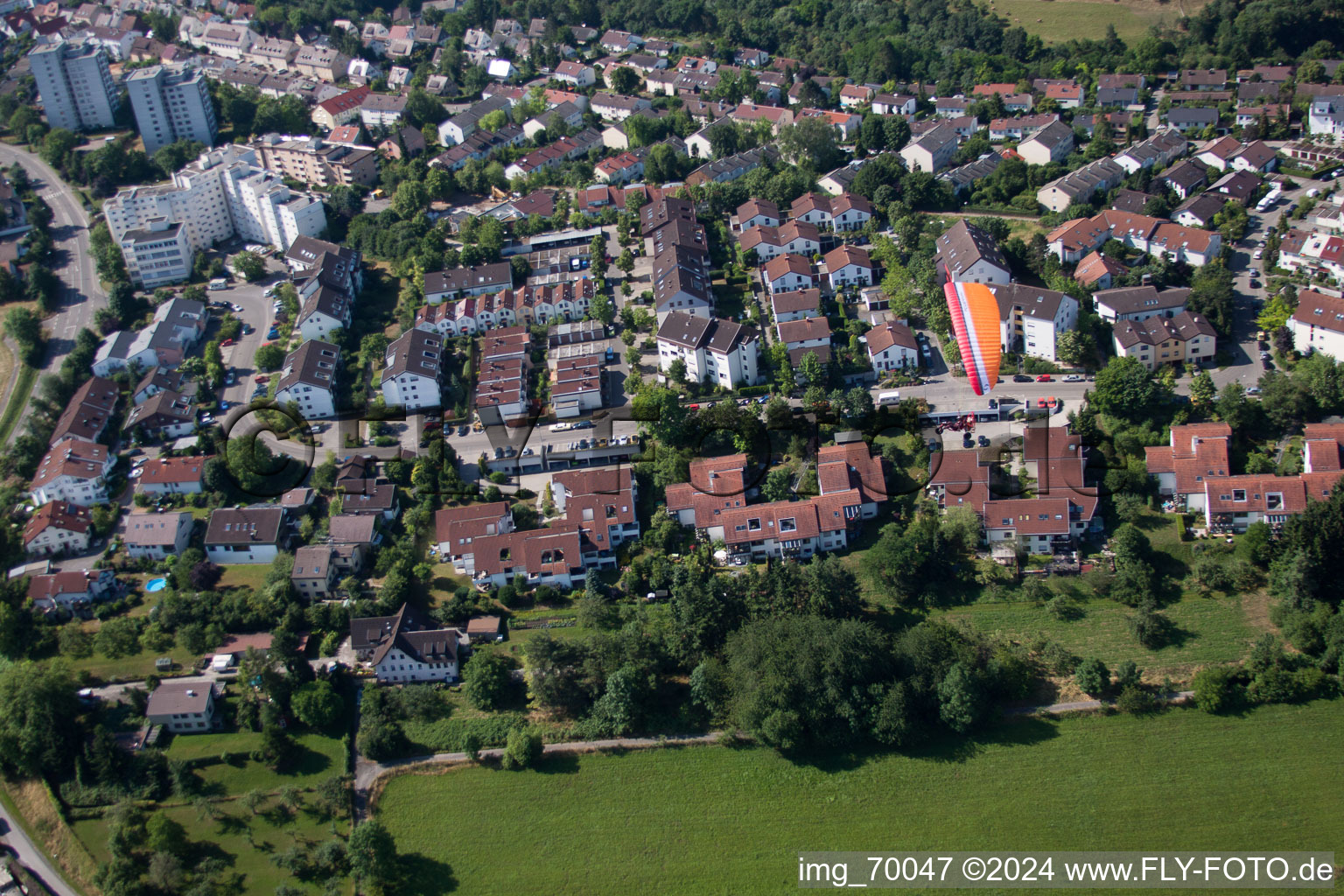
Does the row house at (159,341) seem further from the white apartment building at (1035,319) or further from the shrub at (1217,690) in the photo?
the shrub at (1217,690)

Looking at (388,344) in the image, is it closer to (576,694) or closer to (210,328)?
(210,328)

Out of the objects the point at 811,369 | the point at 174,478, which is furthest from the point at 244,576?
the point at 811,369

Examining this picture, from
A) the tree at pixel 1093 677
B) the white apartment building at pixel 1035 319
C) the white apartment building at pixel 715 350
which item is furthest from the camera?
the white apartment building at pixel 715 350

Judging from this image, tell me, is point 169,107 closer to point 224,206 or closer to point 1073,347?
point 224,206

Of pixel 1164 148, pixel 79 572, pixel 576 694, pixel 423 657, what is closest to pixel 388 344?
pixel 79 572

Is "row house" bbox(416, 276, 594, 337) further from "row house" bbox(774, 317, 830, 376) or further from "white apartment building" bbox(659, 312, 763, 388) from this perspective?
"row house" bbox(774, 317, 830, 376)

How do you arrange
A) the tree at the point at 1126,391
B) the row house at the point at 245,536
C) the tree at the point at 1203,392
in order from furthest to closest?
the tree at the point at 1203,392 < the tree at the point at 1126,391 < the row house at the point at 245,536

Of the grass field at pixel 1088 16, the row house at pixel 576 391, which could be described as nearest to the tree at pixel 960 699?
the row house at pixel 576 391
